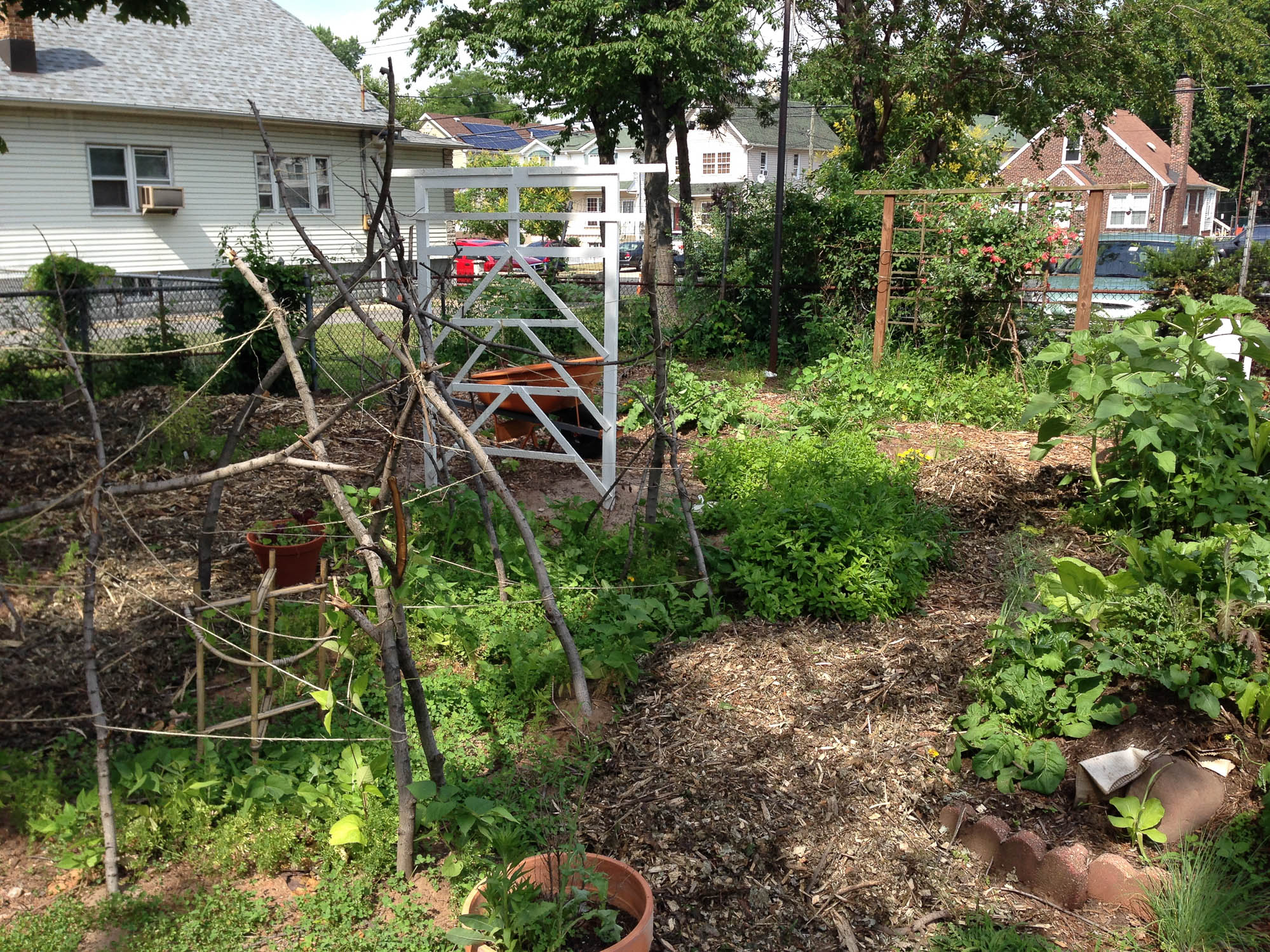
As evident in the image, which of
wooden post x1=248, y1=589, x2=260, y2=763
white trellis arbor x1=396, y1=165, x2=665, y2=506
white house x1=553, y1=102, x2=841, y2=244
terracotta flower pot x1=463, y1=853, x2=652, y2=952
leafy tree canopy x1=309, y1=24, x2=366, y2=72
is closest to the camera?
terracotta flower pot x1=463, y1=853, x2=652, y2=952

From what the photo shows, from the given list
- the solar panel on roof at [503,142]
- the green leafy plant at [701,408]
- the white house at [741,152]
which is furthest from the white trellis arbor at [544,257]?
the solar panel on roof at [503,142]

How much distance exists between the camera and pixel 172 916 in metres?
2.84

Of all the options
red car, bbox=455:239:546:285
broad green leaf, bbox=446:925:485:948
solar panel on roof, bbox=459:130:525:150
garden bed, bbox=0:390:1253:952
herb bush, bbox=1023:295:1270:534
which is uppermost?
solar panel on roof, bbox=459:130:525:150

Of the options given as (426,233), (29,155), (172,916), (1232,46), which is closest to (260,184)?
(29,155)

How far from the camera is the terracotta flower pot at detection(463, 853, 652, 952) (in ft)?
8.49

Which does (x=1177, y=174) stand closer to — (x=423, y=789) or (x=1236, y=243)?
(x=1236, y=243)

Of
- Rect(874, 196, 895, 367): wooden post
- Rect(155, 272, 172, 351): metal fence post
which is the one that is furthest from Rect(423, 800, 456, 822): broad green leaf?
Rect(874, 196, 895, 367): wooden post

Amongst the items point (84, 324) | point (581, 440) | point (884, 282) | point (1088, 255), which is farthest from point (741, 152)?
point (581, 440)

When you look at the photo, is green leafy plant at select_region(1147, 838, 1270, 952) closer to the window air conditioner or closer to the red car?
the red car

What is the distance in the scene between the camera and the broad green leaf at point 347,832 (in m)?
2.98

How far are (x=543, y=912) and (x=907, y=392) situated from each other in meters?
7.24

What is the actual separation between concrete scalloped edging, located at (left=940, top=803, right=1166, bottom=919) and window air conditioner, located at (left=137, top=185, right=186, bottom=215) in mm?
17299

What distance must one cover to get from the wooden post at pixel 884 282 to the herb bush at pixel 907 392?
218mm

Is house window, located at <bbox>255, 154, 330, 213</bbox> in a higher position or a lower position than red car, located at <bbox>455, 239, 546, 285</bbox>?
higher
